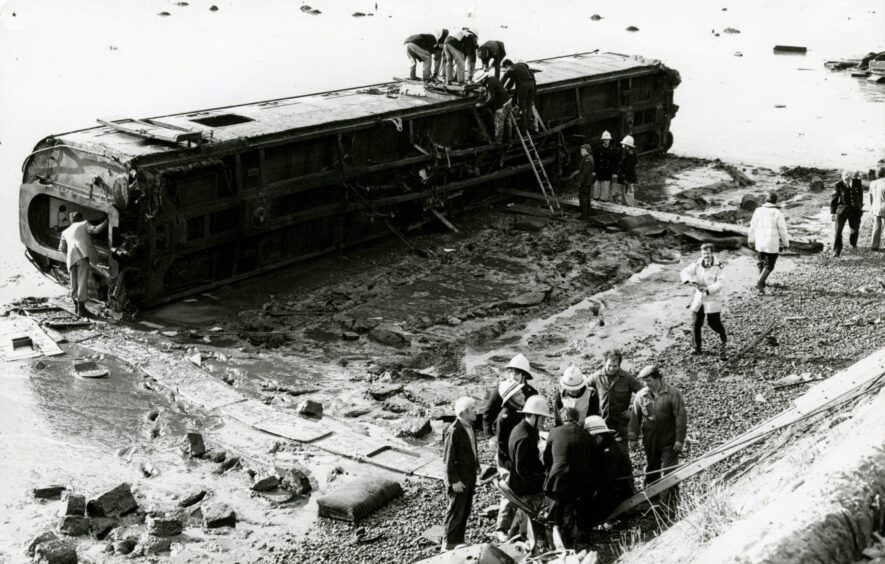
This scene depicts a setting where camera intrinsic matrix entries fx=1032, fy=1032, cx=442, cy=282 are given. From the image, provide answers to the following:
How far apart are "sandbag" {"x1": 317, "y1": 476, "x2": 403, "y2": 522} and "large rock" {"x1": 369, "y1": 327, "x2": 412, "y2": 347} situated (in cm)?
407

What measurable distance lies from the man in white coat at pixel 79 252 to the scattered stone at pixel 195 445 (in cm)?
401

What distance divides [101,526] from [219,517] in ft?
3.22

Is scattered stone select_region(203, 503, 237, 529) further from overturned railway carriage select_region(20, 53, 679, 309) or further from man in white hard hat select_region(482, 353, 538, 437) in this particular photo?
overturned railway carriage select_region(20, 53, 679, 309)

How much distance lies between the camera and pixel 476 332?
1383 centimetres

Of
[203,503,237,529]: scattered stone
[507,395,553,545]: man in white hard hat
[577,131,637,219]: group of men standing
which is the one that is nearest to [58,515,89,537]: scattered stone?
[203,503,237,529]: scattered stone

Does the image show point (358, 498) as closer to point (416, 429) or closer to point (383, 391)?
point (416, 429)

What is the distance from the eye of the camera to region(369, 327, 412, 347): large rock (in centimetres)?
1333

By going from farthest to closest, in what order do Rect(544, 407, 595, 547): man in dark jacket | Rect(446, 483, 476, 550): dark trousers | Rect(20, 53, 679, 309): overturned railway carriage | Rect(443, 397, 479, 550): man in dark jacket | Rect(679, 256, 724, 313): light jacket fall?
Rect(20, 53, 679, 309): overturned railway carriage → Rect(679, 256, 724, 313): light jacket → Rect(446, 483, 476, 550): dark trousers → Rect(443, 397, 479, 550): man in dark jacket → Rect(544, 407, 595, 547): man in dark jacket

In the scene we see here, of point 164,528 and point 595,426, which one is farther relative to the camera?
point 164,528

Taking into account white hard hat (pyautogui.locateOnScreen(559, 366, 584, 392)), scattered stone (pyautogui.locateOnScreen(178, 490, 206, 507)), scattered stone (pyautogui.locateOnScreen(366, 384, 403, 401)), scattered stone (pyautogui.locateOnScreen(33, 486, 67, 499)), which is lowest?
scattered stone (pyautogui.locateOnScreen(366, 384, 403, 401))

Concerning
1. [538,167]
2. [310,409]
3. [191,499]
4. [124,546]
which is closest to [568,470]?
[191,499]

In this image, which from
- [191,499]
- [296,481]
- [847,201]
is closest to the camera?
[191,499]

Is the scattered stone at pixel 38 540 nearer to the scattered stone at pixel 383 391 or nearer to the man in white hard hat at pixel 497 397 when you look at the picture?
the man in white hard hat at pixel 497 397

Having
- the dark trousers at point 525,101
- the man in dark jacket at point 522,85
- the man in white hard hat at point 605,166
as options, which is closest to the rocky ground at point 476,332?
the man in white hard hat at point 605,166
